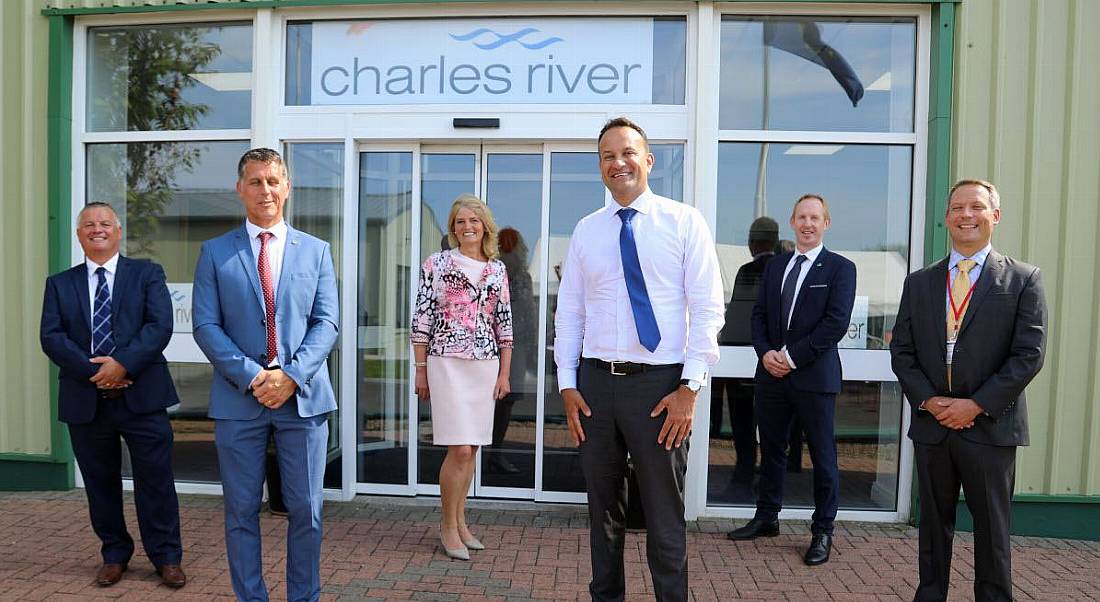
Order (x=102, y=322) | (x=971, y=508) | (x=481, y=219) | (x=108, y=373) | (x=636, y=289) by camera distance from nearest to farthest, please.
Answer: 1. (x=636, y=289)
2. (x=971, y=508)
3. (x=108, y=373)
4. (x=102, y=322)
5. (x=481, y=219)

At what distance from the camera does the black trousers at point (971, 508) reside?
2977 mm

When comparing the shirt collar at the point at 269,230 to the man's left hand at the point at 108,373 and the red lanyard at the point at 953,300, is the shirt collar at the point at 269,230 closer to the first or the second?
the man's left hand at the point at 108,373

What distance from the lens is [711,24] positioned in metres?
4.67

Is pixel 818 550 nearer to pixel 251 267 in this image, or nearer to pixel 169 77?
pixel 251 267

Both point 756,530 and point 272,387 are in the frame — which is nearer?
point 272,387

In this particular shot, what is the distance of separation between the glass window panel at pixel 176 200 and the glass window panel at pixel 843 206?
3436mm

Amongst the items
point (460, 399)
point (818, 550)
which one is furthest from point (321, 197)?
point (818, 550)

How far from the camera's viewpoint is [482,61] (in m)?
4.87

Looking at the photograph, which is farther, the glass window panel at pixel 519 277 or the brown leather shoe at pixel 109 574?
the glass window panel at pixel 519 277

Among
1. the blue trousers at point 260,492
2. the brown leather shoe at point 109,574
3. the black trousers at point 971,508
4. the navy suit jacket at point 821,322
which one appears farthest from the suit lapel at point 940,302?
the brown leather shoe at point 109,574

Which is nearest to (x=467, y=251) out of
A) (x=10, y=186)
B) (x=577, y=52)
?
(x=577, y=52)

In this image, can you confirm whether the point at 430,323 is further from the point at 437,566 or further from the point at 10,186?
the point at 10,186

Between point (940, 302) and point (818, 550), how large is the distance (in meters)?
1.67

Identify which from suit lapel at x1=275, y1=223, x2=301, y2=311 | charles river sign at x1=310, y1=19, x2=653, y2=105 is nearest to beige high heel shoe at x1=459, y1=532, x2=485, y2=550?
suit lapel at x1=275, y1=223, x2=301, y2=311
